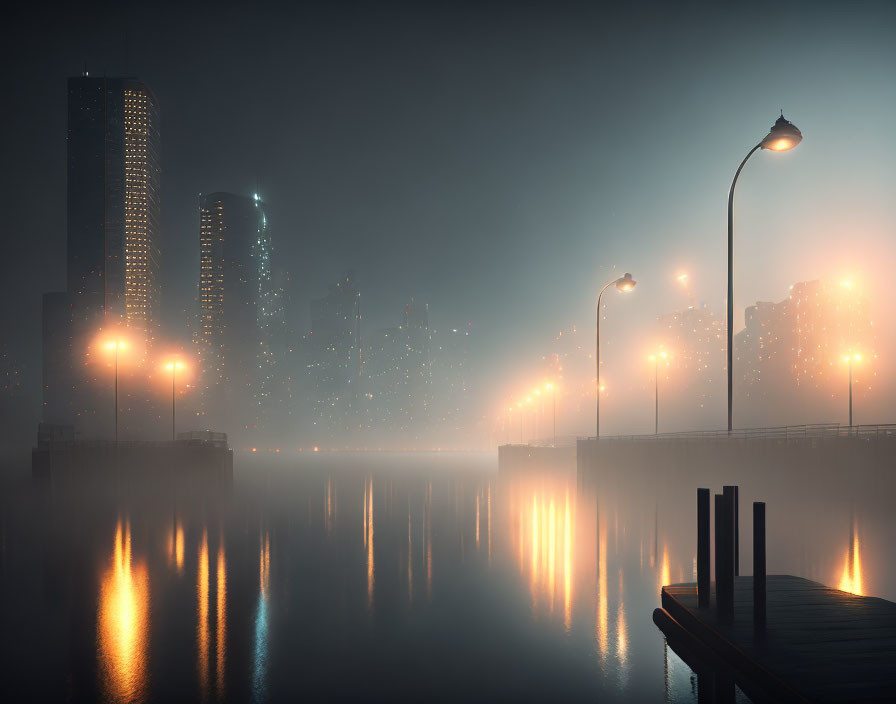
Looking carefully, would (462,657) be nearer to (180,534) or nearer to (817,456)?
(180,534)

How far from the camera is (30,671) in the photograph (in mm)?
7957

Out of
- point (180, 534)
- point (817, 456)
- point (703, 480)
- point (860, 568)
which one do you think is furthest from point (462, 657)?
point (703, 480)

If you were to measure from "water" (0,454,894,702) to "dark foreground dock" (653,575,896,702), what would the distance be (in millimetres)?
415

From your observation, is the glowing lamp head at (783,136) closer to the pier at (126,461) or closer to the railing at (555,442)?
the pier at (126,461)

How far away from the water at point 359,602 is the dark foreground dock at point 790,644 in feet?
1.36

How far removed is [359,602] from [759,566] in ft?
22.3

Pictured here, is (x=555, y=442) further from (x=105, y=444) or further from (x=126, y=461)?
(x=105, y=444)

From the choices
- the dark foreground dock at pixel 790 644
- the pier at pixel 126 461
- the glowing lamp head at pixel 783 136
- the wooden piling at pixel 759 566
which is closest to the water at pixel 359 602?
the dark foreground dock at pixel 790 644

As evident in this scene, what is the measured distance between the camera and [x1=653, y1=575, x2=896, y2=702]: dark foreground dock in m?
6.19

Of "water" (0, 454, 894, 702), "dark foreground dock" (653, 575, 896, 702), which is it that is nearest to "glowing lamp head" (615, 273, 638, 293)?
"water" (0, 454, 894, 702)

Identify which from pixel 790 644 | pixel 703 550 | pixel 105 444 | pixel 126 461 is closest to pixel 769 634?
pixel 790 644

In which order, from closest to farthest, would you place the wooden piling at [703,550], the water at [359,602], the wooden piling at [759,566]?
1. the wooden piling at [759,566]
2. the water at [359,602]
3. the wooden piling at [703,550]

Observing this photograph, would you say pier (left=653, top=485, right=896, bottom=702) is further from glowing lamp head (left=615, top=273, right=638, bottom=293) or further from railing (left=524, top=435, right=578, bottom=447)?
railing (left=524, top=435, right=578, bottom=447)

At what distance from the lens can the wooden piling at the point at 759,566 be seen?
288 inches
